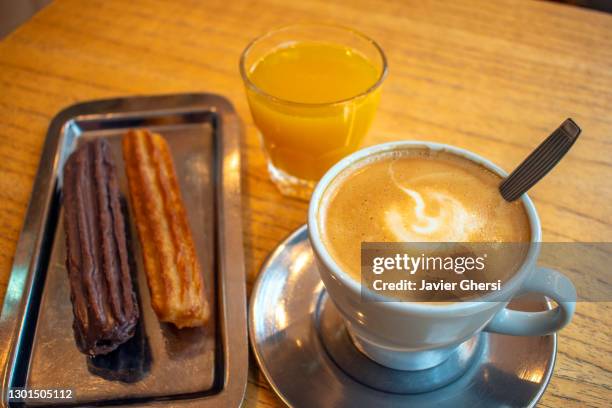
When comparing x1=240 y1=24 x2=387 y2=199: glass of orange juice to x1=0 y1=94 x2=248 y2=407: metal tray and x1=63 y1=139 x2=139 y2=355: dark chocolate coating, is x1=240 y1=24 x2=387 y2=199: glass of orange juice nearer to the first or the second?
x1=0 y1=94 x2=248 y2=407: metal tray

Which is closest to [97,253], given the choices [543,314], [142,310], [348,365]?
[142,310]

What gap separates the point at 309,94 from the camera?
0.78m

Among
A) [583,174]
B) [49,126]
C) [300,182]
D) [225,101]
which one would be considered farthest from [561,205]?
[49,126]

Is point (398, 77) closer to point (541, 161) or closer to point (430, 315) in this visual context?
point (541, 161)

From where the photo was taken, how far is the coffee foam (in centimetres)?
53

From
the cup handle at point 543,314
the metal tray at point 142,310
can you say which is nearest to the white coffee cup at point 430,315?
the cup handle at point 543,314

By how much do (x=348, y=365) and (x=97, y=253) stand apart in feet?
1.08

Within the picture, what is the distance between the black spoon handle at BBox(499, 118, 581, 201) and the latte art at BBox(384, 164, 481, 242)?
5 centimetres

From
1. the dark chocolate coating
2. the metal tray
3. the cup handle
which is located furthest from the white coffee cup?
the dark chocolate coating

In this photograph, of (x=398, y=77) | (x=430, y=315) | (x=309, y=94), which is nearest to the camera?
(x=430, y=315)

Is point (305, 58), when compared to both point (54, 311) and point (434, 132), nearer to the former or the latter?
point (434, 132)

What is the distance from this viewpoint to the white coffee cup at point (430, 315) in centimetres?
A: 46

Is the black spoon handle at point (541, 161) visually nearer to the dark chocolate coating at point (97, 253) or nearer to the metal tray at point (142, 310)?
the metal tray at point (142, 310)

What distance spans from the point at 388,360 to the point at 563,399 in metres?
0.19
